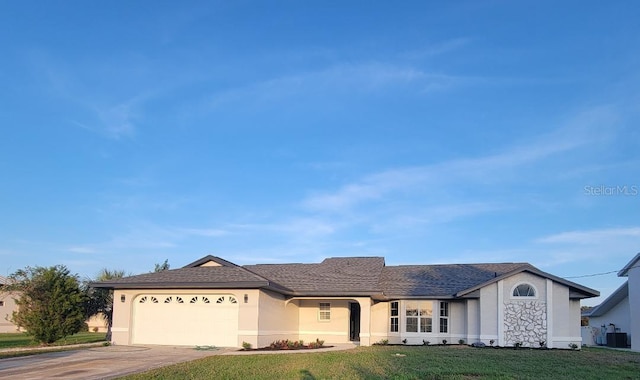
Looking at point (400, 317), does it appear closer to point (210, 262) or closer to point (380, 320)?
point (380, 320)

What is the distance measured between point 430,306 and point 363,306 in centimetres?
376

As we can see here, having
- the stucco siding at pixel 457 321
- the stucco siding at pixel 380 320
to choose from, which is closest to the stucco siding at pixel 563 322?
the stucco siding at pixel 457 321

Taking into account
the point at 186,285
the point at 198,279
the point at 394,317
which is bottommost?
the point at 394,317

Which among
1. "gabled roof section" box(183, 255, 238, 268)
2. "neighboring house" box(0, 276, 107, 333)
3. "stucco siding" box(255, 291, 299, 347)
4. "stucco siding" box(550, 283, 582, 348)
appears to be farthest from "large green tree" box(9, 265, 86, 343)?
"stucco siding" box(550, 283, 582, 348)

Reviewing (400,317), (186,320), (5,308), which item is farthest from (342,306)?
(5,308)

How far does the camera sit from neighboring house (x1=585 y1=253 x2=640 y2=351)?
28.6 metres

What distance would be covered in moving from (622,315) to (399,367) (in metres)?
24.2

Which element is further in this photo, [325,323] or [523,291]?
[325,323]

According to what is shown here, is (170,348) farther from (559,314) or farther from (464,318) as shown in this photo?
(559,314)

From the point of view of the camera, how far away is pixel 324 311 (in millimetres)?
28469

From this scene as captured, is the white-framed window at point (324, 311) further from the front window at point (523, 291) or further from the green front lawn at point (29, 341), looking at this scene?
the green front lawn at point (29, 341)

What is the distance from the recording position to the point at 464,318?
27.2 metres

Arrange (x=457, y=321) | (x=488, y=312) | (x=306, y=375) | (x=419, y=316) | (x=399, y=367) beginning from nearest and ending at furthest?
(x=306, y=375) → (x=399, y=367) → (x=488, y=312) → (x=457, y=321) → (x=419, y=316)

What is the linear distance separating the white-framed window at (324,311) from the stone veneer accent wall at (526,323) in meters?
8.51
